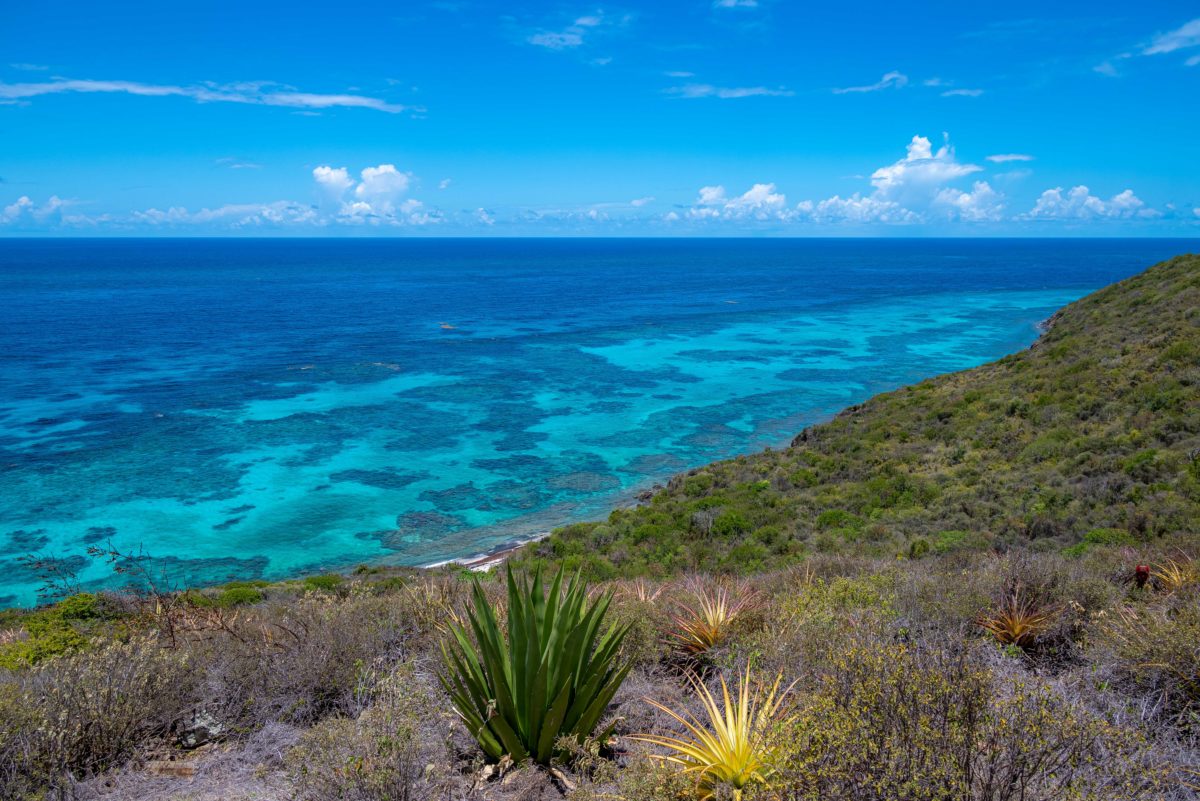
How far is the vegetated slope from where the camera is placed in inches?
563

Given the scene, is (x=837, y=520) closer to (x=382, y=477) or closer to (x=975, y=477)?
(x=975, y=477)

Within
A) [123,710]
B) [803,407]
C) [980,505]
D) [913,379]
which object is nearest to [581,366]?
[803,407]

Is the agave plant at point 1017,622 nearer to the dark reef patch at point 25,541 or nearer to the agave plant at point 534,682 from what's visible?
the agave plant at point 534,682

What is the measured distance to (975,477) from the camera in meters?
18.6

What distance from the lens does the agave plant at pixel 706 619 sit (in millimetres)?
6656

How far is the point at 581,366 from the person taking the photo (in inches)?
1908

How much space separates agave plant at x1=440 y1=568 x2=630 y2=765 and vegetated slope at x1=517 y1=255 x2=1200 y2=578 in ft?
31.2

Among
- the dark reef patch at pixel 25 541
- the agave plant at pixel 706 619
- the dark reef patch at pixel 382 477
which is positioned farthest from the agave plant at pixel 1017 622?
the dark reef patch at pixel 25 541

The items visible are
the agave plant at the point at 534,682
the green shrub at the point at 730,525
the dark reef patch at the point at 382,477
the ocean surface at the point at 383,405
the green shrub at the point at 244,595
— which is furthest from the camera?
the dark reef patch at the point at 382,477

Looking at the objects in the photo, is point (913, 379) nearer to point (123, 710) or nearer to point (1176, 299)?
point (1176, 299)

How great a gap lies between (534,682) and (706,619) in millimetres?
2659

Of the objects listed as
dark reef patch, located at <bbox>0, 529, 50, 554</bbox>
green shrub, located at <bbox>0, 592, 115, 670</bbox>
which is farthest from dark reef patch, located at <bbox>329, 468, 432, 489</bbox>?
green shrub, located at <bbox>0, 592, 115, 670</bbox>

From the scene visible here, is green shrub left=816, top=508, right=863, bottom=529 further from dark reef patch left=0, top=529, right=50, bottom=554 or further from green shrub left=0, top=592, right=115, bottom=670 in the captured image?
dark reef patch left=0, top=529, right=50, bottom=554

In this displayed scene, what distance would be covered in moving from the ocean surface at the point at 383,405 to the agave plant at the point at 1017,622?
502 inches
